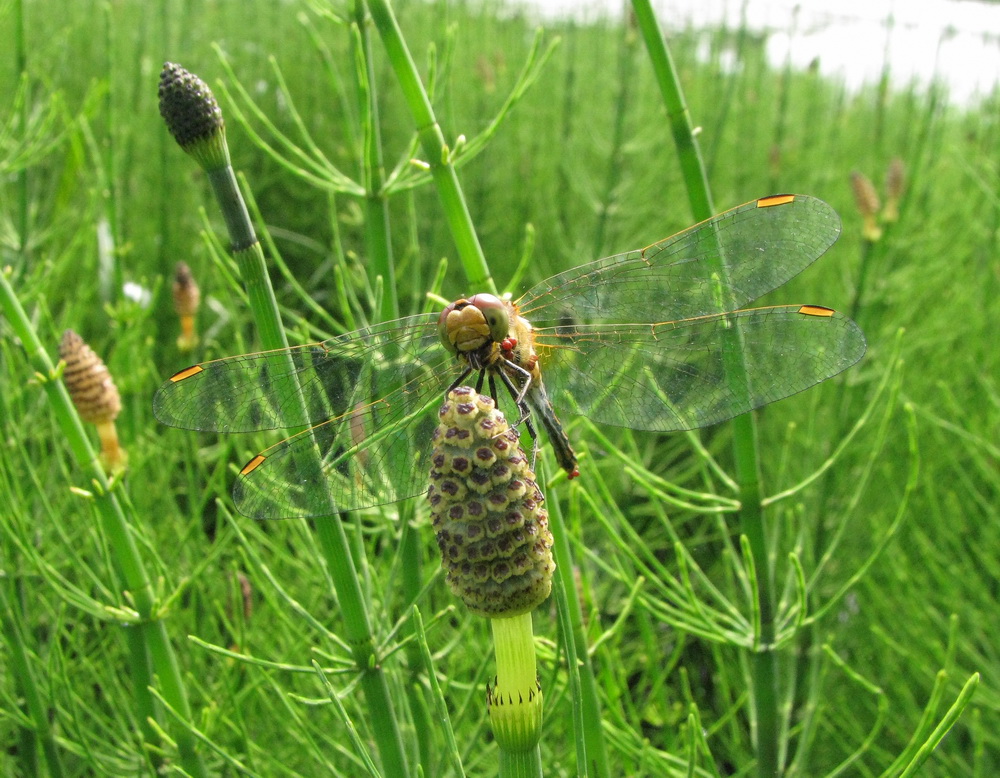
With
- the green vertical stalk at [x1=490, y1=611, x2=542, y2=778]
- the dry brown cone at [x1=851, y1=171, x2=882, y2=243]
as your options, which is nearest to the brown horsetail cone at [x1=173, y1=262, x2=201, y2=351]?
the green vertical stalk at [x1=490, y1=611, x2=542, y2=778]

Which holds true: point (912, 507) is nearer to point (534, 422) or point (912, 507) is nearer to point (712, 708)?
point (712, 708)

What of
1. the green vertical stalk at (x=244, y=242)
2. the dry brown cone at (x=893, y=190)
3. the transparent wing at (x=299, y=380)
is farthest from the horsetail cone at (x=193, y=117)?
the dry brown cone at (x=893, y=190)

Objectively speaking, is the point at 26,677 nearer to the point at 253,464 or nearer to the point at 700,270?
the point at 253,464

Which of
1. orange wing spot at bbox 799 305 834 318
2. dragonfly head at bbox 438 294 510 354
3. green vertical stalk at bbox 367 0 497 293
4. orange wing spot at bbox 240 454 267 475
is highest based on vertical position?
green vertical stalk at bbox 367 0 497 293

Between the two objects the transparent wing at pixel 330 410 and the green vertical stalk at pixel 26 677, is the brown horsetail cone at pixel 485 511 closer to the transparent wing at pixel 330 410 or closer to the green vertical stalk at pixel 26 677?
the transparent wing at pixel 330 410

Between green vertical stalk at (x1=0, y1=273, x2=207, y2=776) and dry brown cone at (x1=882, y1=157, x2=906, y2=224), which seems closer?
green vertical stalk at (x1=0, y1=273, x2=207, y2=776)

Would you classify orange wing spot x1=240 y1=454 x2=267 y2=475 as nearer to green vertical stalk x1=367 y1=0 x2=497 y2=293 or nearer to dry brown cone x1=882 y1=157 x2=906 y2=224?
A: green vertical stalk x1=367 y1=0 x2=497 y2=293

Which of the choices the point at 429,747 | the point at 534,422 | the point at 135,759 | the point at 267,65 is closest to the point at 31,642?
the point at 135,759

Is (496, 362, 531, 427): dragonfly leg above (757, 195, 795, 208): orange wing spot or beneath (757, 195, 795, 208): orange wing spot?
beneath
